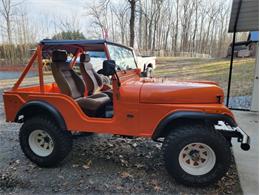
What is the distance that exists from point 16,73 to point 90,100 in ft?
49.0

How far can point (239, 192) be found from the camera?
2.76 metres

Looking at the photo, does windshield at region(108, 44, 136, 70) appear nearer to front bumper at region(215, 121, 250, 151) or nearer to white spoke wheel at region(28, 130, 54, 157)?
white spoke wheel at region(28, 130, 54, 157)

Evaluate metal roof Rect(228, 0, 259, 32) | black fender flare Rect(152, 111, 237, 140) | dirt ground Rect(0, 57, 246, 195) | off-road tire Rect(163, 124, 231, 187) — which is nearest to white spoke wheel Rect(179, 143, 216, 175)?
off-road tire Rect(163, 124, 231, 187)

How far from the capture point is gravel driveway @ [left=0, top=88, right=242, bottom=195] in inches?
111

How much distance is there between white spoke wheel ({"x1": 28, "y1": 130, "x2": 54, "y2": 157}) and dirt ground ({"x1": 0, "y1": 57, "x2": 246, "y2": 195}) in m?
0.22

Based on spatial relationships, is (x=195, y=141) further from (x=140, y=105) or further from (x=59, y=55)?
(x=59, y=55)

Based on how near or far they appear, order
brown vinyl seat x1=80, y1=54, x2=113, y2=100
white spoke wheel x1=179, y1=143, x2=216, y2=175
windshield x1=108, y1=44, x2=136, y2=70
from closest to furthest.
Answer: white spoke wheel x1=179, y1=143, x2=216, y2=175 → windshield x1=108, y1=44, x2=136, y2=70 → brown vinyl seat x1=80, y1=54, x2=113, y2=100

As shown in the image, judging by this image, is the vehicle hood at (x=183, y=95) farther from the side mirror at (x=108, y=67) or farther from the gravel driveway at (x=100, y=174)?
the gravel driveway at (x=100, y=174)

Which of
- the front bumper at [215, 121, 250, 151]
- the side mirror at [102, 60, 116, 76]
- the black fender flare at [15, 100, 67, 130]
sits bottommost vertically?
the front bumper at [215, 121, 250, 151]

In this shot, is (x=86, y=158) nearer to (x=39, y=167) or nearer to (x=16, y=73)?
(x=39, y=167)

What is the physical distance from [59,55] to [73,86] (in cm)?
54

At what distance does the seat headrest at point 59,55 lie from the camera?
362cm

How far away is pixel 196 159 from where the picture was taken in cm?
289

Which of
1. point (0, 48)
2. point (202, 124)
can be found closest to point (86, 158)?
point (202, 124)
